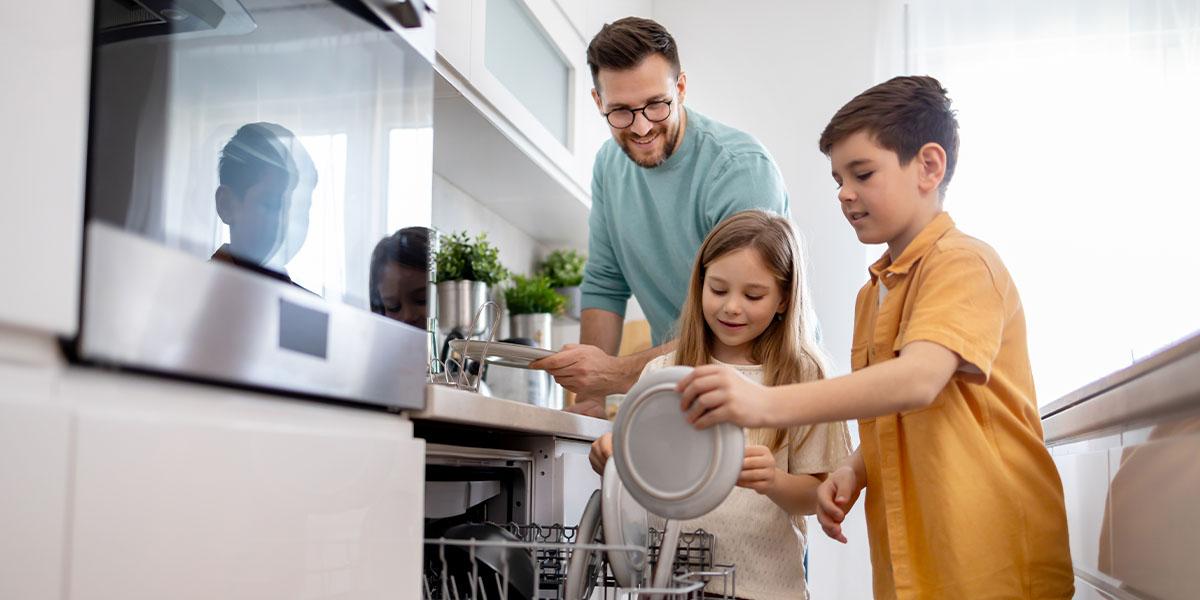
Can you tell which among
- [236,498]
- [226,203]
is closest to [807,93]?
[226,203]

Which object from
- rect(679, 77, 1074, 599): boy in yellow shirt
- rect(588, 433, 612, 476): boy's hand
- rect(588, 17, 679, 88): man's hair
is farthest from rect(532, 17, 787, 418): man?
rect(679, 77, 1074, 599): boy in yellow shirt

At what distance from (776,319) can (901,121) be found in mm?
329

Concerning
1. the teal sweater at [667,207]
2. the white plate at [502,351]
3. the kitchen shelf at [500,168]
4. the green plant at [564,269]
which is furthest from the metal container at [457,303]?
the white plate at [502,351]

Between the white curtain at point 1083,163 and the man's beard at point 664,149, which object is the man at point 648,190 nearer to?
the man's beard at point 664,149

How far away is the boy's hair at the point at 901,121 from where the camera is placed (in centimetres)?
121

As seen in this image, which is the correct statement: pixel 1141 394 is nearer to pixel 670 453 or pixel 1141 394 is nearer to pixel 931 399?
pixel 931 399

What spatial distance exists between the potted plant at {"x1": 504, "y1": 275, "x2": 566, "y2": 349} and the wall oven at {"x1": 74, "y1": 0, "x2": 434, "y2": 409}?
1794mm

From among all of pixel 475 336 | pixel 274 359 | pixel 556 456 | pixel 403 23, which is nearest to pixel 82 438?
pixel 274 359

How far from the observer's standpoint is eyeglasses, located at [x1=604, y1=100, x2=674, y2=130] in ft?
5.87

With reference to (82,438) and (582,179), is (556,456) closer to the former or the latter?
(82,438)

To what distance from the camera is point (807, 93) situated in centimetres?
359

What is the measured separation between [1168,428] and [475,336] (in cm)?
160

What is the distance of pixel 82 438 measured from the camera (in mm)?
550

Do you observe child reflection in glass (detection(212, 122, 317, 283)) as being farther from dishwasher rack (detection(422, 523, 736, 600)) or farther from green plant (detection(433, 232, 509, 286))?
green plant (detection(433, 232, 509, 286))
